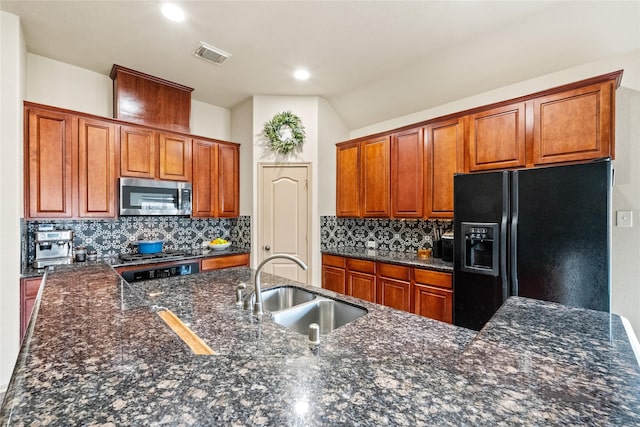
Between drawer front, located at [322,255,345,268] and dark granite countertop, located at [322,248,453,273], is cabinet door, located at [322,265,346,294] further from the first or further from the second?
dark granite countertop, located at [322,248,453,273]

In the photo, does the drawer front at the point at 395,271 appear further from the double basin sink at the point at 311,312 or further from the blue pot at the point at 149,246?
the blue pot at the point at 149,246

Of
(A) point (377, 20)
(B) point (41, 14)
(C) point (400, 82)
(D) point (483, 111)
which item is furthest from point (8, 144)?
(D) point (483, 111)

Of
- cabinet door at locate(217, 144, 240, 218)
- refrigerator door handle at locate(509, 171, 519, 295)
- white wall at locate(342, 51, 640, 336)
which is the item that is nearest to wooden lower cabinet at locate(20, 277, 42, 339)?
cabinet door at locate(217, 144, 240, 218)

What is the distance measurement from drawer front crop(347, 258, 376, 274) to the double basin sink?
62.5 inches

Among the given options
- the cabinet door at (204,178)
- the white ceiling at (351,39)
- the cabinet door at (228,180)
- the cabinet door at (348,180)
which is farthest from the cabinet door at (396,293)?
the cabinet door at (204,178)

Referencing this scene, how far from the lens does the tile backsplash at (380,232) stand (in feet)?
11.5

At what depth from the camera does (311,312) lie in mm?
1672

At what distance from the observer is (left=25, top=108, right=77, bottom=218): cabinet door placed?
8.49 feet

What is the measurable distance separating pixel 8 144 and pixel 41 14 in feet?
3.56

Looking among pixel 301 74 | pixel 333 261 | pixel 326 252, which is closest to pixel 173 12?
pixel 301 74

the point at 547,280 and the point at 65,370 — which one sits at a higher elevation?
the point at 65,370

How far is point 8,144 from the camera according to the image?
2.23 m

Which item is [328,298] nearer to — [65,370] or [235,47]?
[65,370]

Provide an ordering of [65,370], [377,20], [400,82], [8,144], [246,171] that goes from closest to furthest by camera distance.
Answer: [65,370]
[8,144]
[377,20]
[400,82]
[246,171]
